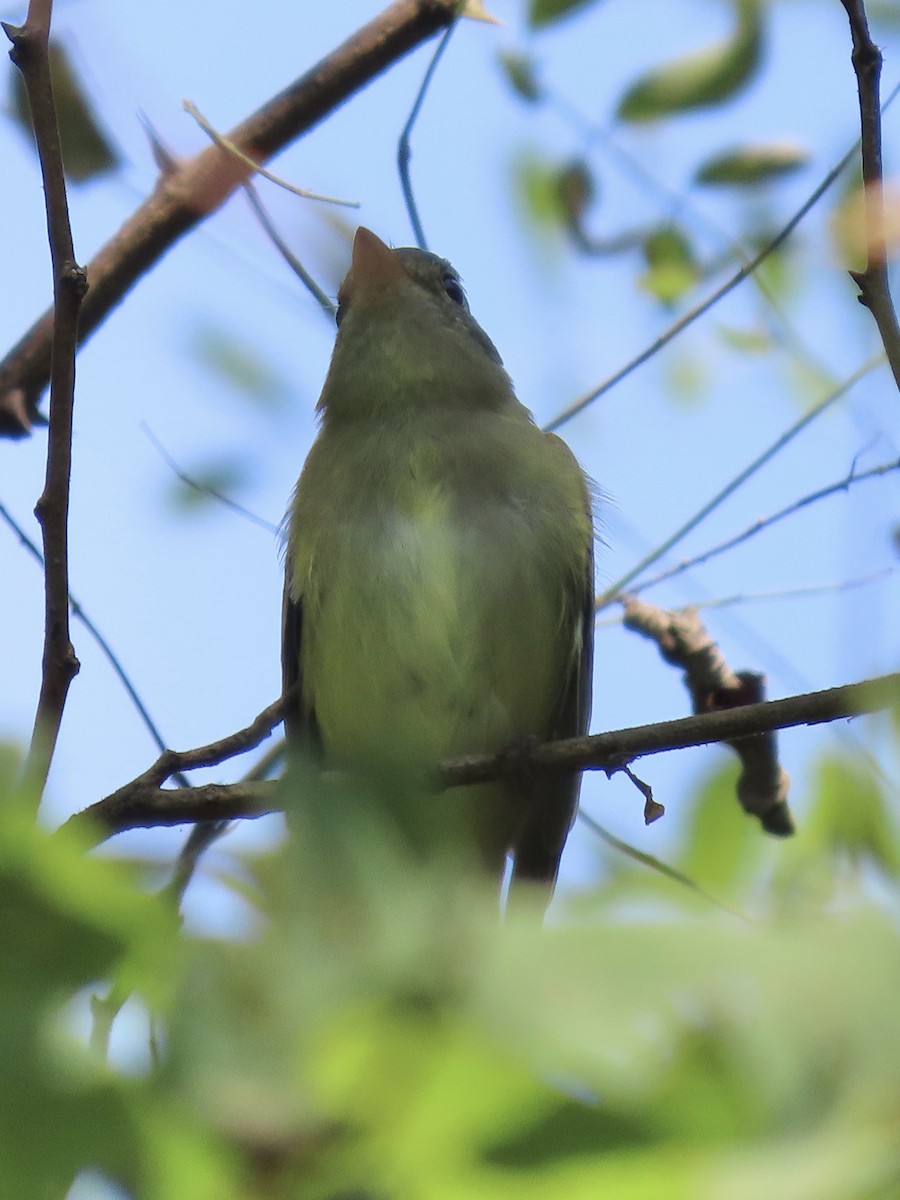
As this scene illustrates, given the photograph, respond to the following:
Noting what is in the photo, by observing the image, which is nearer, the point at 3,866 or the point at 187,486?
the point at 3,866

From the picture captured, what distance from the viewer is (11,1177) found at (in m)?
0.74

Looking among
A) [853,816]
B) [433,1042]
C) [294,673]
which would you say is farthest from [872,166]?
[294,673]

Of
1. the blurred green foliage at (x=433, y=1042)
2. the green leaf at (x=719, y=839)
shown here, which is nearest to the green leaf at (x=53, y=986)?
the blurred green foliage at (x=433, y=1042)

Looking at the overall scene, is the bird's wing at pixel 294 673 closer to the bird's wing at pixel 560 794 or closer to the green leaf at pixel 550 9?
the bird's wing at pixel 560 794

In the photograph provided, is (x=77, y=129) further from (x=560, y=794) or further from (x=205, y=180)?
(x=560, y=794)

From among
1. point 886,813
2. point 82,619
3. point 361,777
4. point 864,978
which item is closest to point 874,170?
point 886,813

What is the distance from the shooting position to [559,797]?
5.09 m

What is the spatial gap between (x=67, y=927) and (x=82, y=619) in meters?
3.36

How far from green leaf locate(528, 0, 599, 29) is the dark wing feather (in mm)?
1785

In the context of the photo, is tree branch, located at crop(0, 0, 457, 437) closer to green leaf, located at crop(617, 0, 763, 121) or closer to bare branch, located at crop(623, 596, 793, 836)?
green leaf, located at crop(617, 0, 763, 121)

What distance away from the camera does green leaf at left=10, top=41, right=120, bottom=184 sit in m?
4.02

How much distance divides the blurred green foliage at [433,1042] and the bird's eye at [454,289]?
512 cm

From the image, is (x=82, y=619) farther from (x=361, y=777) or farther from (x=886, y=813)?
(x=361, y=777)

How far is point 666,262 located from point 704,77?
827 millimetres
